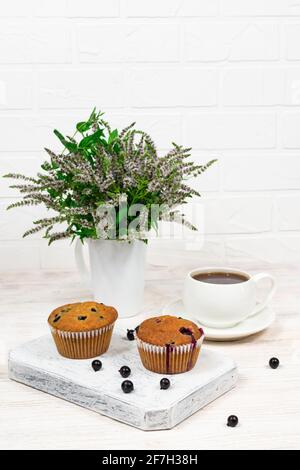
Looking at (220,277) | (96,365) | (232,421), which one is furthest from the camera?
(220,277)

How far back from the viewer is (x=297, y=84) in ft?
6.46

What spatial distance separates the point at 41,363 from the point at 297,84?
1250mm

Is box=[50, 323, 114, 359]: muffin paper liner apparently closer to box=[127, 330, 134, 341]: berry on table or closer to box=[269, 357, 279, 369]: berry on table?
box=[127, 330, 134, 341]: berry on table

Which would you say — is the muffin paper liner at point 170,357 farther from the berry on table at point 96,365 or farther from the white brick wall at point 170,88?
the white brick wall at point 170,88

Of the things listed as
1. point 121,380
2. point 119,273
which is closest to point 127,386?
point 121,380

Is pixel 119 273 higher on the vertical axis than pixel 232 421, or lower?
higher

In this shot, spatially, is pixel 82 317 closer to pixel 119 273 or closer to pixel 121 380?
pixel 121 380

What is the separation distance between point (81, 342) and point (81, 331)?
0.07 ft

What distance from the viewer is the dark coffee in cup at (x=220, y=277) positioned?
1.36 meters

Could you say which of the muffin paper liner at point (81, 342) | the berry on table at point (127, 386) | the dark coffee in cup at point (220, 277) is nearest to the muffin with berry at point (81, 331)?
the muffin paper liner at point (81, 342)

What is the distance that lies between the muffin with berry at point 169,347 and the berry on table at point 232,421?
0.13 metres

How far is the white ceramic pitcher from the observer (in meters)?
1.40

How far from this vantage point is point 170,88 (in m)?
1.91

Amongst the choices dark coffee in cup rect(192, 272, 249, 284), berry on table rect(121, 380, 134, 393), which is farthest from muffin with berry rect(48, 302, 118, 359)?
dark coffee in cup rect(192, 272, 249, 284)
